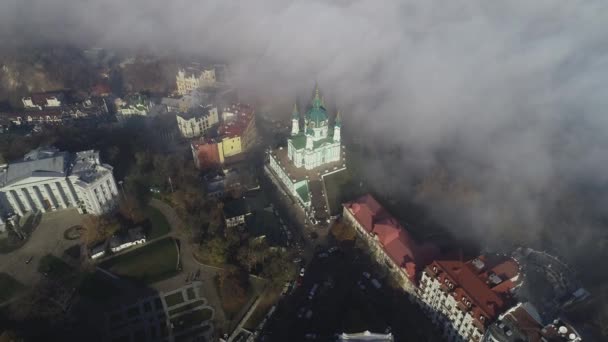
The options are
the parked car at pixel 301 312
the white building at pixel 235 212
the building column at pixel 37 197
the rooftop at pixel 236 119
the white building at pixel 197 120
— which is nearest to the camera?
the parked car at pixel 301 312

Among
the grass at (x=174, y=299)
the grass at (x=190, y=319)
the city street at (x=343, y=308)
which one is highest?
the grass at (x=174, y=299)

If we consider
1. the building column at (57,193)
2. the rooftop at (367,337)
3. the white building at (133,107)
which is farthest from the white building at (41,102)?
the rooftop at (367,337)

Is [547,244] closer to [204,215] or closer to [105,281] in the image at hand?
[204,215]

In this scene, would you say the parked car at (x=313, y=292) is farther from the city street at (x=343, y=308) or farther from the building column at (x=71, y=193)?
the building column at (x=71, y=193)

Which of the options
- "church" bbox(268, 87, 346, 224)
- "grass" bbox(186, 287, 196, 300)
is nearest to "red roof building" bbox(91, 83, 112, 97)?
"church" bbox(268, 87, 346, 224)

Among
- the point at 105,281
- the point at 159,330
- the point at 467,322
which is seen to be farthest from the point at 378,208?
the point at 105,281

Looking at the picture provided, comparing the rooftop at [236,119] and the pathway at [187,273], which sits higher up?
the rooftop at [236,119]
